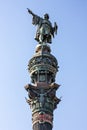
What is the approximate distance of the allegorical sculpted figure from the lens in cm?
5425

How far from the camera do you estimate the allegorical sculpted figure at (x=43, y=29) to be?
54250 millimetres

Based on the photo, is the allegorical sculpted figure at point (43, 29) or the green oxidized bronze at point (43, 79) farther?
the allegorical sculpted figure at point (43, 29)

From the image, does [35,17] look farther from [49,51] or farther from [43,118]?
[43,118]

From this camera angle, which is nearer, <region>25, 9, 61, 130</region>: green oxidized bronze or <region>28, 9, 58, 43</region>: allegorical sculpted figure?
<region>25, 9, 61, 130</region>: green oxidized bronze

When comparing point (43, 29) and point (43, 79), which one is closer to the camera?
point (43, 79)

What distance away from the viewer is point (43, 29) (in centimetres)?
5434

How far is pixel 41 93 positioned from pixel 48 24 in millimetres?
8742

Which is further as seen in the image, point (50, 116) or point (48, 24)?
point (48, 24)

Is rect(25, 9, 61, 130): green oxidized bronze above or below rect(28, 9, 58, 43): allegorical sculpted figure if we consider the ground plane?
below

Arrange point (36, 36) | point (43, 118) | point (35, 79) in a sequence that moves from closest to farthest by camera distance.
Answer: point (43, 118) → point (35, 79) → point (36, 36)

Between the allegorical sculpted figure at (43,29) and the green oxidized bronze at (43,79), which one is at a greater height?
the allegorical sculpted figure at (43,29)

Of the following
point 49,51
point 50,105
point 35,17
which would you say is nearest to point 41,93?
point 50,105

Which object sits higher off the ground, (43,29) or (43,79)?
(43,29)

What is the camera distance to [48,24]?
180 feet
